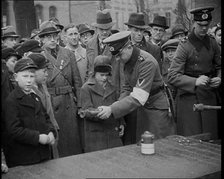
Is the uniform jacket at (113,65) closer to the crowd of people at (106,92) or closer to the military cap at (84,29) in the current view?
the crowd of people at (106,92)

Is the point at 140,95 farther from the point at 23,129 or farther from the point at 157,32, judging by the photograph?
Answer: the point at 157,32

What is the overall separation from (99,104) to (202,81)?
4.21ft

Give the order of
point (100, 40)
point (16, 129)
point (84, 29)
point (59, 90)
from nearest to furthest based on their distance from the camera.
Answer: point (16, 129)
point (59, 90)
point (100, 40)
point (84, 29)

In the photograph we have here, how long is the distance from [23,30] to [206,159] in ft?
12.9

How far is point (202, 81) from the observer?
13.5 feet

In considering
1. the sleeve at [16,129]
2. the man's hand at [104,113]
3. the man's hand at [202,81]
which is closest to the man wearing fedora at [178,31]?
the man's hand at [202,81]

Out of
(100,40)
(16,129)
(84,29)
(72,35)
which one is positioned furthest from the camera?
(84,29)

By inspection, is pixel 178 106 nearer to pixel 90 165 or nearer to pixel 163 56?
pixel 163 56

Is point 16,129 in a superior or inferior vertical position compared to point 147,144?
→ superior

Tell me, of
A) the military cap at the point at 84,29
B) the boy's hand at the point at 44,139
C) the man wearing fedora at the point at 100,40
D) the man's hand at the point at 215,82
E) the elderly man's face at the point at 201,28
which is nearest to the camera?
the boy's hand at the point at 44,139

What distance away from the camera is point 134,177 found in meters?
2.46

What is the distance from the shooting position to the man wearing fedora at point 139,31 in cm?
514

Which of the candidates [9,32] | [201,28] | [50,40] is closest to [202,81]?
[201,28]

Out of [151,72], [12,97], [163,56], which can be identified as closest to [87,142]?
[151,72]
